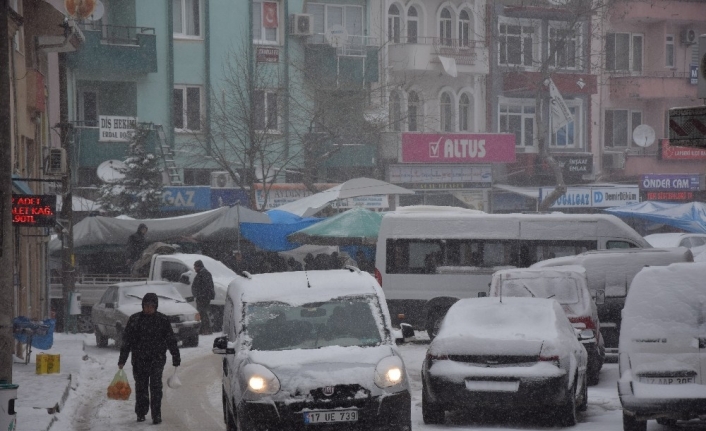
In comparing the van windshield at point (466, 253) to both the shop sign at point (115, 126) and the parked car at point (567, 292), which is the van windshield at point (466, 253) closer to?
the parked car at point (567, 292)

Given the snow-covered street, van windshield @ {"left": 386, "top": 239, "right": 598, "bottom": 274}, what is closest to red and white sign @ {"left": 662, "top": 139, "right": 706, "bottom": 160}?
van windshield @ {"left": 386, "top": 239, "right": 598, "bottom": 274}

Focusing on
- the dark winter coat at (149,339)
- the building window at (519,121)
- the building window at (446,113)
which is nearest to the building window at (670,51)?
the building window at (519,121)

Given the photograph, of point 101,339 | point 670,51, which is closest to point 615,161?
point 670,51

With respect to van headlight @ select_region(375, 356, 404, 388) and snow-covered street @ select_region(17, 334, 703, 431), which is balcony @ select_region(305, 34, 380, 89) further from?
van headlight @ select_region(375, 356, 404, 388)

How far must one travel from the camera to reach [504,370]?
12.3 m

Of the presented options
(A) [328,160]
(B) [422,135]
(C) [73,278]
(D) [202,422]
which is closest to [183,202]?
(A) [328,160]

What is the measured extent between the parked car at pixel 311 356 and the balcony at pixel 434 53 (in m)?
35.2

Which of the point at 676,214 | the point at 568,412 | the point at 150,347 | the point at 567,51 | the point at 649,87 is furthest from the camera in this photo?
the point at 649,87

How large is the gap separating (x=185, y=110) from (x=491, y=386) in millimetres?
33084

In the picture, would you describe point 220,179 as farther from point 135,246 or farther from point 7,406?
point 7,406

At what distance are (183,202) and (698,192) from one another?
75.0 feet

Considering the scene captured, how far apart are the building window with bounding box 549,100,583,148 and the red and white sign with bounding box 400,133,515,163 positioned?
415 centimetres

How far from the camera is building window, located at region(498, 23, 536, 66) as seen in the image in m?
50.5

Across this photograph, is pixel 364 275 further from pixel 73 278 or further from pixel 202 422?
pixel 73 278
